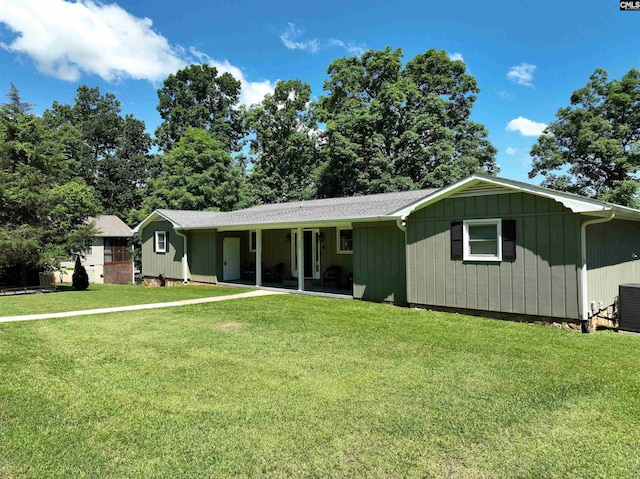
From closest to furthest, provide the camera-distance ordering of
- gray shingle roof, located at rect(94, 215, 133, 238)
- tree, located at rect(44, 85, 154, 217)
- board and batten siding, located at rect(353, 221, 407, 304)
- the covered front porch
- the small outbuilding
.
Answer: board and batten siding, located at rect(353, 221, 407, 304)
the covered front porch
the small outbuilding
gray shingle roof, located at rect(94, 215, 133, 238)
tree, located at rect(44, 85, 154, 217)

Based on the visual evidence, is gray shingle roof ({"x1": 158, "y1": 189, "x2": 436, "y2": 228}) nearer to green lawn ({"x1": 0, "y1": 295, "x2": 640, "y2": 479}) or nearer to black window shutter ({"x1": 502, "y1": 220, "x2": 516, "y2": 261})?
black window shutter ({"x1": 502, "y1": 220, "x2": 516, "y2": 261})

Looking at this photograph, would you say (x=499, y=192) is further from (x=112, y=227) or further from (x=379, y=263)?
(x=112, y=227)

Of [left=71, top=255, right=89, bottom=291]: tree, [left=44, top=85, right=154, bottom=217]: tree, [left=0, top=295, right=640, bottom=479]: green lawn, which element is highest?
[left=44, top=85, right=154, bottom=217]: tree

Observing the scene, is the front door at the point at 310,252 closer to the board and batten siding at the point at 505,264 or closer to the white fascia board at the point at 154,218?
the white fascia board at the point at 154,218

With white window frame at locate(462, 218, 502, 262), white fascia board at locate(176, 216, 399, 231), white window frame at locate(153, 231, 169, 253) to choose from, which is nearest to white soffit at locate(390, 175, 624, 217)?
white window frame at locate(462, 218, 502, 262)

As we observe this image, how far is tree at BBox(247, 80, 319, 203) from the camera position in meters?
31.1

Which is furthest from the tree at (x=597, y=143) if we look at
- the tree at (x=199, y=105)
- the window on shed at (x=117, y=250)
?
the window on shed at (x=117, y=250)

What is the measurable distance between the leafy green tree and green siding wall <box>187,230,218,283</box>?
3888 mm

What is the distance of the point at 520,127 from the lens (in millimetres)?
36219

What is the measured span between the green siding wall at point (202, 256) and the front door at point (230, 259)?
0.45 meters

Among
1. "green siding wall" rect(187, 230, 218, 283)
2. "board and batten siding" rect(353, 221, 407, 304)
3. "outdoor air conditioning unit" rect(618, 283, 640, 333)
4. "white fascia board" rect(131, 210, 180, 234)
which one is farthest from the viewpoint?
"white fascia board" rect(131, 210, 180, 234)

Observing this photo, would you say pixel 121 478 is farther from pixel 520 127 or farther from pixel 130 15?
pixel 520 127

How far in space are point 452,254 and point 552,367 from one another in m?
3.99

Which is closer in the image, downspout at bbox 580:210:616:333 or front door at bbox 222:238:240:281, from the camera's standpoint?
downspout at bbox 580:210:616:333
